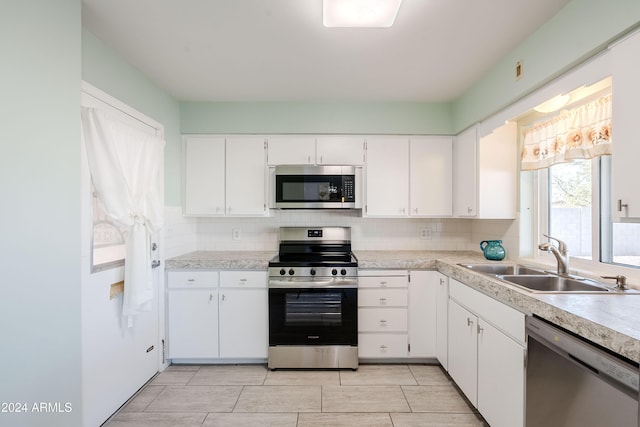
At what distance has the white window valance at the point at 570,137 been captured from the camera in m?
1.69

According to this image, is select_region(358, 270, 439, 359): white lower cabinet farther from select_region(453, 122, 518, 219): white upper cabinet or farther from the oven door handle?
select_region(453, 122, 518, 219): white upper cabinet

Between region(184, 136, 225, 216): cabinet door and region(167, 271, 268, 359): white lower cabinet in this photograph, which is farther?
region(184, 136, 225, 216): cabinet door

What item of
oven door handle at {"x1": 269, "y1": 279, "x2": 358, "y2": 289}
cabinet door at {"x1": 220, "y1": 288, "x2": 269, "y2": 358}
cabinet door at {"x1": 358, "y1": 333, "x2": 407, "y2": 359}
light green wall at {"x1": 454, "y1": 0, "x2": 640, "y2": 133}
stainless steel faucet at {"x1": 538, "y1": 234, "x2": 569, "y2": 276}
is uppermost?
light green wall at {"x1": 454, "y1": 0, "x2": 640, "y2": 133}

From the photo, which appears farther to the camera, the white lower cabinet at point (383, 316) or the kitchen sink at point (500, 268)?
the white lower cabinet at point (383, 316)

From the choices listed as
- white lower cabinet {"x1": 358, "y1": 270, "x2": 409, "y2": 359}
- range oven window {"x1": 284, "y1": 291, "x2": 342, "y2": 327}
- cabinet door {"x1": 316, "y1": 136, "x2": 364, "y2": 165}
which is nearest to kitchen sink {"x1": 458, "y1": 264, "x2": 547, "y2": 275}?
white lower cabinet {"x1": 358, "y1": 270, "x2": 409, "y2": 359}

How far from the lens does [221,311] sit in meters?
2.55

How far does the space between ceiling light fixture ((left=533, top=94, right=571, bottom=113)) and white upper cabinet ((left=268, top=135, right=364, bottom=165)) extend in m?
1.44

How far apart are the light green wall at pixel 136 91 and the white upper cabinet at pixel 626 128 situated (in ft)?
8.94

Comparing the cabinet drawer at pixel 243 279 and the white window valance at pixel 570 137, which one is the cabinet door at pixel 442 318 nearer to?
the white window valance at pixel 570 137

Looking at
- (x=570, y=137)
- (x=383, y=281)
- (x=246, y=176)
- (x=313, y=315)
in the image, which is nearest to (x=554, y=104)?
(x=570, y=137)

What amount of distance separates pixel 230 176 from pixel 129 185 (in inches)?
41.1

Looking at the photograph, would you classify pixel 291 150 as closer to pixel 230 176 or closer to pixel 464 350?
pixel 230 176

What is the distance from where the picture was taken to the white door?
1.72 metres

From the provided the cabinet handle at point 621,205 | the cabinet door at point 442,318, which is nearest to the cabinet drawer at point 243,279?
the cabinet door at point 442,318
